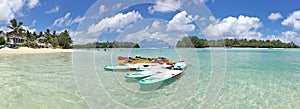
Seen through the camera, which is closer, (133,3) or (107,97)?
(133,3)

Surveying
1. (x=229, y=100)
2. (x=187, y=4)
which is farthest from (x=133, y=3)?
(x=229, y=100)

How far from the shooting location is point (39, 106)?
224 inches

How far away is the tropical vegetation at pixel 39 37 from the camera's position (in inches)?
1815

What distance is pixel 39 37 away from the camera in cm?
5838

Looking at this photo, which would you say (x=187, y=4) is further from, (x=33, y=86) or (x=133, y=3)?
(x=33, y=86)

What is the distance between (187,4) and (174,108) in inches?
129

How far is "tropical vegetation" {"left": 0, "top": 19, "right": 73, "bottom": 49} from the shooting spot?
46.1 metres

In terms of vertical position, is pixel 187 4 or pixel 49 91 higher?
pixel 187 4

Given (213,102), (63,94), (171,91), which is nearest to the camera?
(213,102)

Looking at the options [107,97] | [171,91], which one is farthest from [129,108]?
[171,91]

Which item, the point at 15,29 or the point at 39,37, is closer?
the point at 15,29

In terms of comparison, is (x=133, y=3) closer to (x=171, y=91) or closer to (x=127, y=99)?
(x=127, y=99)

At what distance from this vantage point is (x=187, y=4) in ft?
19.8

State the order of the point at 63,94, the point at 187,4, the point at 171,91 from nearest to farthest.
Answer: the point at 187,4 < the point at 63,94 < the point at 171,91
